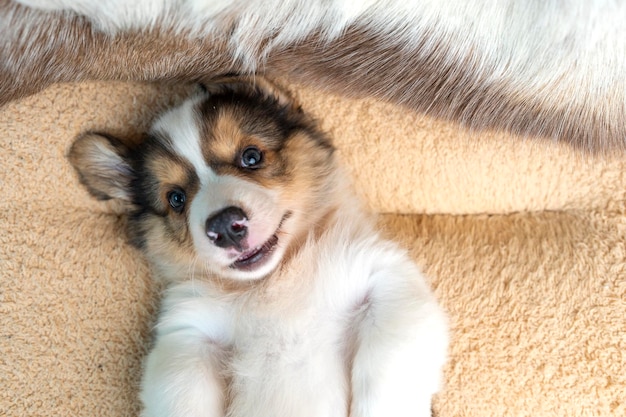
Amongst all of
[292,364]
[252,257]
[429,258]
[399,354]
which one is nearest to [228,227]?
[252,257]

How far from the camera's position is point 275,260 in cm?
194

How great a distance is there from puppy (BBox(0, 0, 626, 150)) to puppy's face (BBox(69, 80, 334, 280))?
203mm

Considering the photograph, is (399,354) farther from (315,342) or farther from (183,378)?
(183,378)

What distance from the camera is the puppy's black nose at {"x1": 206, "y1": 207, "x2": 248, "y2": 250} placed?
71.3 inches

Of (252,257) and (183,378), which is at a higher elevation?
(252,257)

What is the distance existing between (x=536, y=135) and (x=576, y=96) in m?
0.22

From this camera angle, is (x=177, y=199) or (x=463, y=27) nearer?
(x=463, y=27)

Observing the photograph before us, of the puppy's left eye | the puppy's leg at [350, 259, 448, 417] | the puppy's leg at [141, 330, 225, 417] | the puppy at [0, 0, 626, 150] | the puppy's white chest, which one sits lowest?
the puppy's leg at [141, 330, 225, 417]

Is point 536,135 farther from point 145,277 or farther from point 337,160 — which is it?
point 145,277

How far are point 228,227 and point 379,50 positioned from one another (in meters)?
0.67

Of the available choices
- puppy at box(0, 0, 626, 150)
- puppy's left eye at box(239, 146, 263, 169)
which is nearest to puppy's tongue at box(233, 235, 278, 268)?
puppy's left eye at box(239, 146, 263, 169)

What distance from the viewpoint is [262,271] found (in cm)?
192

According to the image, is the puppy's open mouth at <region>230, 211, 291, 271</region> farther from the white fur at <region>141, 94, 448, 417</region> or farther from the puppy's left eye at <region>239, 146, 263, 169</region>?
the puppy's left eye at <region>239, 146, 263, 169</region>

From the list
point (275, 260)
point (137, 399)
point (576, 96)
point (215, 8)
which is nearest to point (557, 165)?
point (576, 96)
